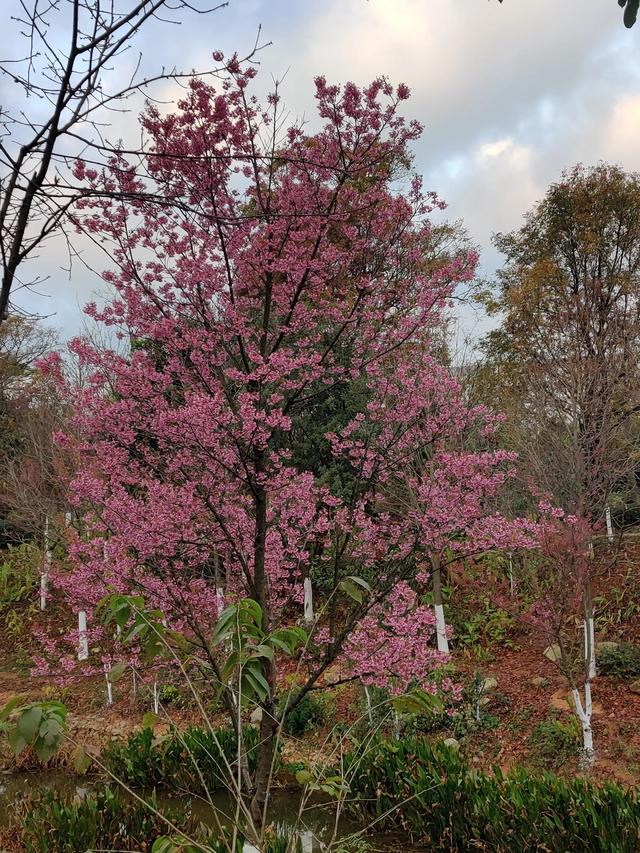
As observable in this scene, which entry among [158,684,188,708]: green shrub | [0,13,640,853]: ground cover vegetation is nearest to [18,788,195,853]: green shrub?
[0,13,640,853]: ground cover vegetation

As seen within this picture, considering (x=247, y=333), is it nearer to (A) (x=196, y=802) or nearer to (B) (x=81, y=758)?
(B) (x=81, y=758)

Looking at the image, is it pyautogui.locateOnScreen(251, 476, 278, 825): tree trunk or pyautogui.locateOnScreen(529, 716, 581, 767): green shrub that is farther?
pyautogui.locateOnScreen(529, 716, 581, 767): green shrub

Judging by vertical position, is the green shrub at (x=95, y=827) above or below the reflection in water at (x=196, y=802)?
above

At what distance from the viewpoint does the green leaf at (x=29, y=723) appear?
134 centimetres

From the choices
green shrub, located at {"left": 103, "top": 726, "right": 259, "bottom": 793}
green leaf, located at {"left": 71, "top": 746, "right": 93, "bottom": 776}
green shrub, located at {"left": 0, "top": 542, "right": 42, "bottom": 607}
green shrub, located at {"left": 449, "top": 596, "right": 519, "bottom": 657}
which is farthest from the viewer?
green shrub, located at {"left": 0, "top": 542, "right": 42, "bottom": 607}

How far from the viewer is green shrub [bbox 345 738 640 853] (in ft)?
13.3

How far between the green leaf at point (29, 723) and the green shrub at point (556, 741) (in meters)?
6.62

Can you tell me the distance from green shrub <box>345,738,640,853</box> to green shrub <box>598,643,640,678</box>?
364cm

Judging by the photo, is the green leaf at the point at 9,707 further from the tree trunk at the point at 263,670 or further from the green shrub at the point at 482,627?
the green shrub at the point at 482,627

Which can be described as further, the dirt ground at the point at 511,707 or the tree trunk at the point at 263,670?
the dirt ground at the point at 511,707

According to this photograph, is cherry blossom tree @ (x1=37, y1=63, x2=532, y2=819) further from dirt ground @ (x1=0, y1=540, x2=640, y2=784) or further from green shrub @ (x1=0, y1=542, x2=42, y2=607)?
green shrub @ (x1=0, y1=542, x2=42, y2=607)

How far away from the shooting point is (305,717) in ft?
25.2

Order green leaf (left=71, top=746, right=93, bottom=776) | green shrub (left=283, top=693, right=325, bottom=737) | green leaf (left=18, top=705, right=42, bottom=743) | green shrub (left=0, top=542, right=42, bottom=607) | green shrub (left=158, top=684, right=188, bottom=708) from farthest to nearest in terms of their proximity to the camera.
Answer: green shrub (left=0, top=542, right=42, bottom=607), green shrub (left=158, top=684, right=188, bottom=708), green shrub (left=283, top=693, right=325, bottom=737), green leaf (left=71, top=746, right=93, bottom=776), green leaf (left=18, top=705, right=42, bottom=743)

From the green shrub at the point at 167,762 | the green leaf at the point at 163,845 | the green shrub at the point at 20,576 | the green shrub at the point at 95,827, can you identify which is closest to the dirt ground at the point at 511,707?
the green shrub at the point at 167,762
